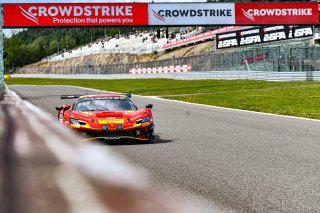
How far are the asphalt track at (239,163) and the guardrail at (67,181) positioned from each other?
0.55 metres

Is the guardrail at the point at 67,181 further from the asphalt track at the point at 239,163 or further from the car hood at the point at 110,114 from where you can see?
the car hood at the point at 110,114

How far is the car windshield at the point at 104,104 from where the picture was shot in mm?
11664

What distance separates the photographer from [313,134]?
39.4ft

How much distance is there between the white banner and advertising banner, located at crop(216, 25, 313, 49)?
18304 millimetres

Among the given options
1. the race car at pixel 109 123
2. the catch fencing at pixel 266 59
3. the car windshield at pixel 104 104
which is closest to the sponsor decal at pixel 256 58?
the catch fencing at pixel 266 59

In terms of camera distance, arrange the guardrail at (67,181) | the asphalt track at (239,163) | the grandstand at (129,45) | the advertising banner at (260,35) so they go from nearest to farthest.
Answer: the guardrail at (67,181) → the asphalt track at (239,163) → the advertising banner at (260,35) → the grandstand at (129,45)

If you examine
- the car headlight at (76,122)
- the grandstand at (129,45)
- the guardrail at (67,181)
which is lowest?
the guardrail at (67,181)

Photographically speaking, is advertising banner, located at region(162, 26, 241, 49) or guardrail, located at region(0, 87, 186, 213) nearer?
guardrail, located at region(0, 87, 186, 213)

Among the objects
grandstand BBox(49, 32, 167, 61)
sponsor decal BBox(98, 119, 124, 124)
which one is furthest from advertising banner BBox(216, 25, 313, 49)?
sponsor decal BBox(98, 119, 124, 124)

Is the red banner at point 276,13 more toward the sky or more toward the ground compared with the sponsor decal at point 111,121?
more toward the sky

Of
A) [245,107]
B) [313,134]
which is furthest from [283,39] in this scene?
[313,134]

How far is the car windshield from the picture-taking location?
11.7 m

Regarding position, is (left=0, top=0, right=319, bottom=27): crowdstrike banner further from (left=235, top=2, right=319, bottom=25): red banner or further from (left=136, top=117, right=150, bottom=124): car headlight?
(left=136, top=117, right=150, bottom=124): car headlight

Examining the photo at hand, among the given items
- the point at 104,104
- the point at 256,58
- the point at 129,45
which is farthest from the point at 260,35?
the point at 129,45
